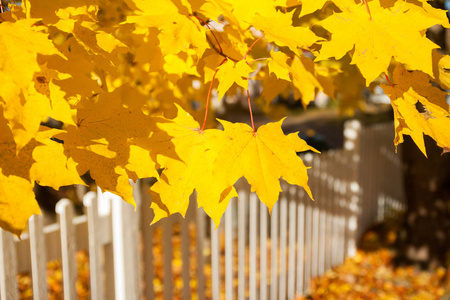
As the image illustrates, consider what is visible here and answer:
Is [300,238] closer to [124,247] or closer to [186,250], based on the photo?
[186,250]

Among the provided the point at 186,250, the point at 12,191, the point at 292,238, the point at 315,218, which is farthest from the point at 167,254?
the point at 315,218

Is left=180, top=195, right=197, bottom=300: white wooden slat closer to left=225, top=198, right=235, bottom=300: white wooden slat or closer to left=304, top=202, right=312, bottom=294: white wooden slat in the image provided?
left=225, top=198, right=235, bottom=300: white wooden slat

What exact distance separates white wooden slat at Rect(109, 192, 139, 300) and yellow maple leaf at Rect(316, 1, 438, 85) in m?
1.36

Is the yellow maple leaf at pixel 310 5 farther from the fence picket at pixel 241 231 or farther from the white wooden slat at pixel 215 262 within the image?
the fence picket at pixel 241 231

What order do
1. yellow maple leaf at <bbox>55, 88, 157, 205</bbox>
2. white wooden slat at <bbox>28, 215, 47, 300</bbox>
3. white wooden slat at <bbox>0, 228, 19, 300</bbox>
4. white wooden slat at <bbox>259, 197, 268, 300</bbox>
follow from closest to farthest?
1. yellow maple leaf at <bbox>55, 88, 157, 205</bbox>
2. white wooden slat at <bbox>0, 228, 19, 300</bbox>
3. white wooden slat at <bbox>28, 215, 47, 300</bbox>
4. white wooden slat at <bbox>259, 197, 268, 300</bbox>

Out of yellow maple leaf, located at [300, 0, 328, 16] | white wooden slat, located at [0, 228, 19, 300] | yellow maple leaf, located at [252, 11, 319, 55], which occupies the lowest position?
white wooden slat, located at [0, 228, 19, 300]

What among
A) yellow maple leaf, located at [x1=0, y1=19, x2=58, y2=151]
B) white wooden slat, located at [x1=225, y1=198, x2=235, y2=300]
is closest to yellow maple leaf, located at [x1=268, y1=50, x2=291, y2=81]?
yellow maple leaf, located at [x1=0, y1=19, x2=58, y2=151]

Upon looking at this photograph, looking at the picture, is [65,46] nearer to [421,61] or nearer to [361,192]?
[421,61]

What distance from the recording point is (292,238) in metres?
3.25

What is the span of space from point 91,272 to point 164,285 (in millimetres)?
529

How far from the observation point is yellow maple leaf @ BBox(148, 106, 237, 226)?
0.98 meters

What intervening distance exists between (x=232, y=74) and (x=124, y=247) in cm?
129

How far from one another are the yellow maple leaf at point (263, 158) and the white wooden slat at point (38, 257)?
104 centimetres

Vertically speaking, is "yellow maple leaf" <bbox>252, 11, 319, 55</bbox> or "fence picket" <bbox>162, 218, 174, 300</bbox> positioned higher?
"yellow maple leaf" <bbox>252, 11, 319, 55</bbox>
